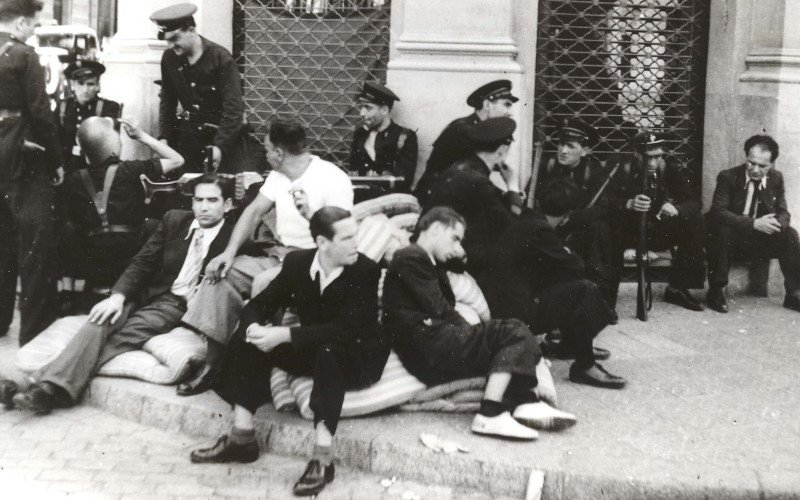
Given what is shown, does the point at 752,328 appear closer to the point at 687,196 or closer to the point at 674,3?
the point at 687,196

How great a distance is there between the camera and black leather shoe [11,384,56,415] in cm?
600

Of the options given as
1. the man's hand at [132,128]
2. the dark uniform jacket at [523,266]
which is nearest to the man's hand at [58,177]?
the man's hand at [132,128]

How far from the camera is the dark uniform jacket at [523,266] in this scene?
6.26 meters

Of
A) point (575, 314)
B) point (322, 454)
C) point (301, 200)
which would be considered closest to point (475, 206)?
point (575, 314)

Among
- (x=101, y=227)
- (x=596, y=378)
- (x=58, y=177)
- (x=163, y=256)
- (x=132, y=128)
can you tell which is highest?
(x=132, y=128)

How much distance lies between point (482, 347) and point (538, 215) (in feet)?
4.28

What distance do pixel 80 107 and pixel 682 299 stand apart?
5.49 metres

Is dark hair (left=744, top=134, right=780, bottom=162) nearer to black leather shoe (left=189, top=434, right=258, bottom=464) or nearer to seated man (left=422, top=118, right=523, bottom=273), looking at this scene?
seated man (left=422, top=118, right=523, bottom=273)

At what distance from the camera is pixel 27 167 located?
693cm

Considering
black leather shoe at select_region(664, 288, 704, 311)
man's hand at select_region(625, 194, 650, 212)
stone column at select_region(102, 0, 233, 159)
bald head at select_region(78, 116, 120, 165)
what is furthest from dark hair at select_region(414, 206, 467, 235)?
stone column at select_region(102, 0, 233, 159)

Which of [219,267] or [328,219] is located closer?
[328,219]

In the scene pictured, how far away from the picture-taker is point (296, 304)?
5.49 meters

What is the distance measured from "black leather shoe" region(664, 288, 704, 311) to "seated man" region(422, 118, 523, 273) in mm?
Answer: 2639

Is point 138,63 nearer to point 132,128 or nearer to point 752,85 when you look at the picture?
point 132,128
